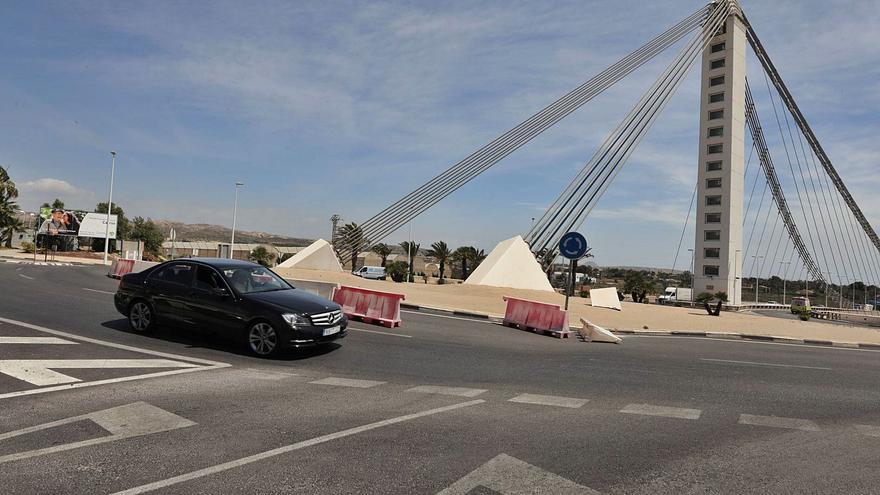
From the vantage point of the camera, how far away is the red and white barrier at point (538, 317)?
14.2 meters

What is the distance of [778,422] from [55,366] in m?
9.43

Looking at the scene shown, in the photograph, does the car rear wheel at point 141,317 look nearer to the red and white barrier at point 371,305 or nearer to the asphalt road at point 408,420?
the asphalt road at point 408,420

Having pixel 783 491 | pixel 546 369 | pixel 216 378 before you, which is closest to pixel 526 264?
pixel 546 369

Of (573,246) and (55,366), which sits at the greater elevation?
(573,246)

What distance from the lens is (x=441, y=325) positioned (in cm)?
1430

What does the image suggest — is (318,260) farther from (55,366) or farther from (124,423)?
(124,423)

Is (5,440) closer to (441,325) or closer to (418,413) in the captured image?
(418,413)

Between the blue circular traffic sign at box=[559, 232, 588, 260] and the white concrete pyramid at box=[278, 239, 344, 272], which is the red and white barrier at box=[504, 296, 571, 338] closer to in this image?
the blue circular traffic sign at box=[559, 232, 588, 260]

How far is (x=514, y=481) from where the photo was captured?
400 cm

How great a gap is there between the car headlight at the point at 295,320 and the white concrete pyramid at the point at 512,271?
65.8ft

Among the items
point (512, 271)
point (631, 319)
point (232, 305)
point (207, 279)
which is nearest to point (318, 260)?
point (512, 271)

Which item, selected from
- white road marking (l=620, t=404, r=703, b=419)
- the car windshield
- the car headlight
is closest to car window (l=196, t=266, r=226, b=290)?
the car windshield

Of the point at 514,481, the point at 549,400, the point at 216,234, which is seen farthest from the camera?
the point at 216,234

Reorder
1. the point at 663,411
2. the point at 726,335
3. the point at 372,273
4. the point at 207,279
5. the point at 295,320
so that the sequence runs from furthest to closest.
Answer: the point at 372,273 → the point at 726,335 → the point at 207,279 → the point at 295,320 → the point at 663,411
